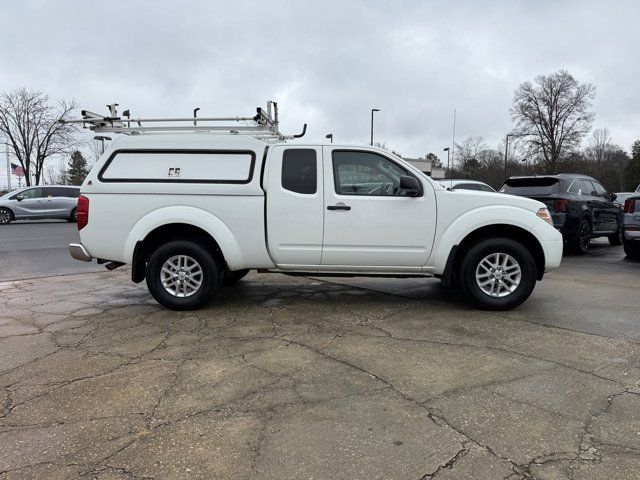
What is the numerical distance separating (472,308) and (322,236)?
2.03 m

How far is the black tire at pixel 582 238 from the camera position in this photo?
1085cm

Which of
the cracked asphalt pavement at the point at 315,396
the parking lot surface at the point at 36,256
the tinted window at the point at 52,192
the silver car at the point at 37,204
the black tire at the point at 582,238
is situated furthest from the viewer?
the tinted window at the point at 52,192

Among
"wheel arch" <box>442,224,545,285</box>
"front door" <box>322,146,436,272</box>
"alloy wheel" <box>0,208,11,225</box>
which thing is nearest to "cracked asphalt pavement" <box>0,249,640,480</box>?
"wheel arch" <box>442,224,545,285</box>

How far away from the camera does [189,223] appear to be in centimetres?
558

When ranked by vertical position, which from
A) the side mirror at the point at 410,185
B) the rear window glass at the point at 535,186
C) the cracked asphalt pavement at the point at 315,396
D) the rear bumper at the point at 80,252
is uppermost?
the rear window glass at the point at 535,186

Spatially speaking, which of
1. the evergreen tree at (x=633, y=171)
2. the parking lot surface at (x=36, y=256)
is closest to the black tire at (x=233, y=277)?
the parking lot surface at (x=36, y=256)

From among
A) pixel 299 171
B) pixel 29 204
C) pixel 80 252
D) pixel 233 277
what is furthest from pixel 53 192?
pixel 299 171

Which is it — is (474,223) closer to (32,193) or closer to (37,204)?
(37,204)

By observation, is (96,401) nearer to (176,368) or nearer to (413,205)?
(176,368)

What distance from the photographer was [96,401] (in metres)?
3.44

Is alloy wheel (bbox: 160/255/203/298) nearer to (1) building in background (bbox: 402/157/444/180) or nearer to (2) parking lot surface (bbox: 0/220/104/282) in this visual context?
(1) building in background (bbox: 402/157/444/180)

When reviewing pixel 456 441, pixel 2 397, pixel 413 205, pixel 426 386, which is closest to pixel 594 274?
pixel 413 205

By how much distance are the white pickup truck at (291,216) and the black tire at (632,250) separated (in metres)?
6.13

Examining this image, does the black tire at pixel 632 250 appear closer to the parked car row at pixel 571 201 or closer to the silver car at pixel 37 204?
the parked car row at pixel 571 201
